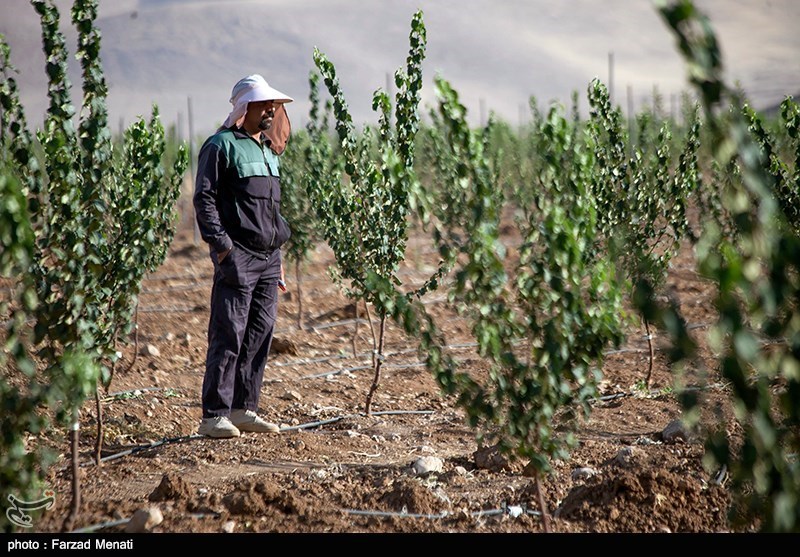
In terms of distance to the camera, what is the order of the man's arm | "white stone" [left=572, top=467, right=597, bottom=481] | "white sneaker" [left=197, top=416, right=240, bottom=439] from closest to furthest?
"white stone" [left=572, top=467, right=597, bottom=481], the man's arm, "white sneaker" [left=197, top=416, right=240, bottom=439]

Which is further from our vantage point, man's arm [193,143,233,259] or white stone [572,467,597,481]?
man's arm [193,143,233,259]

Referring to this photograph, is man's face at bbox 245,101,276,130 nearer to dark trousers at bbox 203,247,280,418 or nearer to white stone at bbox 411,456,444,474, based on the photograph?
dark trousers at bbox 203,247,280,418

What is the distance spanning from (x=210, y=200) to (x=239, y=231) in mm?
255

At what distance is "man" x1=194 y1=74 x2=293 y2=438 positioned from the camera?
15.6 feet

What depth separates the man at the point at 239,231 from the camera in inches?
187

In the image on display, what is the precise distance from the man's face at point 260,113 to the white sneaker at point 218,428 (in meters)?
1.84

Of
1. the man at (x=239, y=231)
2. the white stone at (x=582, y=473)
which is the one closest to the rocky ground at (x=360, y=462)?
the white stone at (x=582, y=473)

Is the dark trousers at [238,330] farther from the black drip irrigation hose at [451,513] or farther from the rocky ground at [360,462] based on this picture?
the black drip irrigation hose at [451,513]

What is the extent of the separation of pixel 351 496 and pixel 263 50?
18.5 m

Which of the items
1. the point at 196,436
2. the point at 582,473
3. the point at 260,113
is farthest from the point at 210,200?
the point at 582,473

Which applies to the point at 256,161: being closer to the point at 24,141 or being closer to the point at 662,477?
the point at 24,141

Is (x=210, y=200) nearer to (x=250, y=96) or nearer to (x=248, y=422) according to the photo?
(x=250, y=96)

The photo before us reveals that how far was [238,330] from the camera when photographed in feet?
16.0

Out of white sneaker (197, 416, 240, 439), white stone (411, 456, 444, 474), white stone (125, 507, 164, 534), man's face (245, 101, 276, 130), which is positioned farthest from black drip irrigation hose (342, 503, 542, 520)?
man's face (245, 101, 276, 130)
